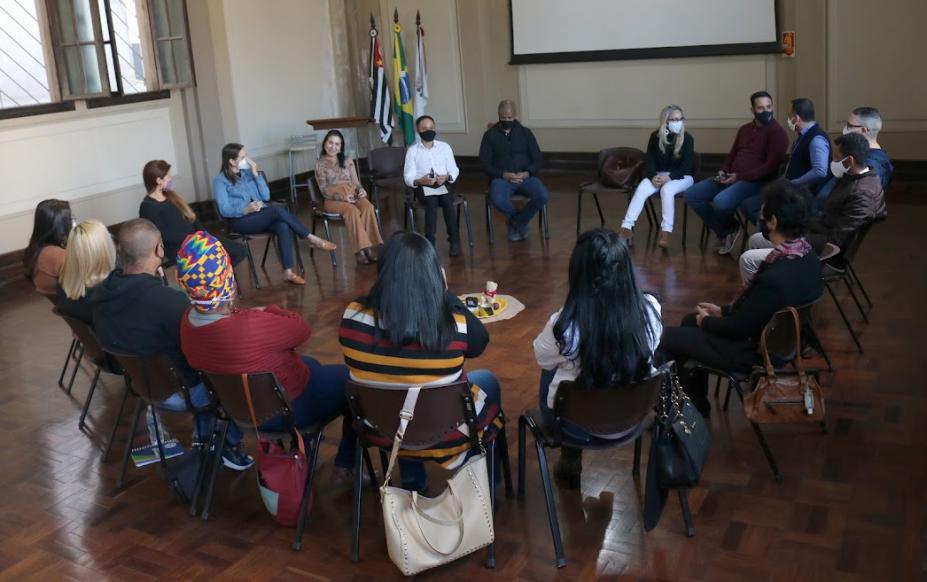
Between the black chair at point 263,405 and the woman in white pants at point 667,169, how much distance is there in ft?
14.2

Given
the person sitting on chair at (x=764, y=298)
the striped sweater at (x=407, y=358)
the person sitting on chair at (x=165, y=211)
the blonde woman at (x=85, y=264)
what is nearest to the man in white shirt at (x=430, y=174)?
the person sitting on chair at (x=165, y=211)

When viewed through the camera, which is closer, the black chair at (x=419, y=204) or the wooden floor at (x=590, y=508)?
the wooden floor at (x=590, y=508)

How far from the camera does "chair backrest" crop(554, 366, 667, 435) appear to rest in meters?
3.29

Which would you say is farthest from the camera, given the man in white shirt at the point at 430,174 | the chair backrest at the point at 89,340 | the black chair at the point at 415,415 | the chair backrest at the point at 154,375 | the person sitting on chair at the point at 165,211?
the man in white shirt at the point at 430,174

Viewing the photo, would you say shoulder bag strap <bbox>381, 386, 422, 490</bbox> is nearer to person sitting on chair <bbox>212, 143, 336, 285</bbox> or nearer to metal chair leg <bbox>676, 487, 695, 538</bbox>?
metal chair leg <bbox>676, 487, 695, 538</bbox>

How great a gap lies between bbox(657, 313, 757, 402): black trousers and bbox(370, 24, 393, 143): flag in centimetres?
744

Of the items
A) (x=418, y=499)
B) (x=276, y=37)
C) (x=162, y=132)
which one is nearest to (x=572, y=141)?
(x=276, y=37)

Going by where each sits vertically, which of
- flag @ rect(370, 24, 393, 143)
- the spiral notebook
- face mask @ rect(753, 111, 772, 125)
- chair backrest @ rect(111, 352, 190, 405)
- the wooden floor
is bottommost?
the wooden floor

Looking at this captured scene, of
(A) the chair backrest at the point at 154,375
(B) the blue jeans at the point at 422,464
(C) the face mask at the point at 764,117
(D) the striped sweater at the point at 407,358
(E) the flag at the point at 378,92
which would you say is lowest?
(B) the blue jeans at the point at 422,464

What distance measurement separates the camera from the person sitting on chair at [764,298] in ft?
13.0

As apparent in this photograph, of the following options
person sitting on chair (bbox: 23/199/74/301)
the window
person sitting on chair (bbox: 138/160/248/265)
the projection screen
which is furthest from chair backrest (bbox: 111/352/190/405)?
the projection screen

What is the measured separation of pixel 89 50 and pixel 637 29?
534cm

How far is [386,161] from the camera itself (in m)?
8.84

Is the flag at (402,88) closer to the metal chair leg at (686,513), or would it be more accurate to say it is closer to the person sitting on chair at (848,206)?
the person sitting on chair at (848,206)
